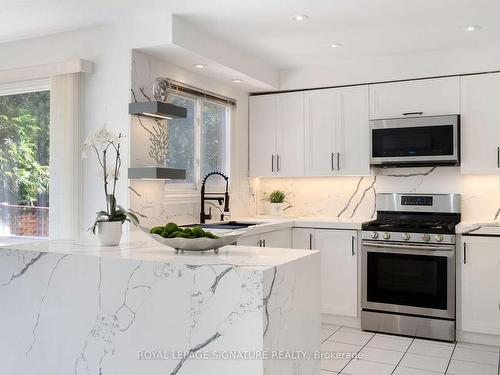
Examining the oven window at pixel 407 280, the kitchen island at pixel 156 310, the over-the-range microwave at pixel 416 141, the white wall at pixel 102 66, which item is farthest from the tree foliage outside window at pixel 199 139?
the kitchen island at pixel 156 310

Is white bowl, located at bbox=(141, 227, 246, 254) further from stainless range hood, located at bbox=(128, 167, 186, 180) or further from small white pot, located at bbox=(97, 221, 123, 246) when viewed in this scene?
stainless range hood, located at bbox=(128, 167, 186, 180)

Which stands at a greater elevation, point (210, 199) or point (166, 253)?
point (210, 199)

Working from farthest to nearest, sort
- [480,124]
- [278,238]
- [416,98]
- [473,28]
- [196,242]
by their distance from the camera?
[416,98] → [278,238] → [480,124] → [473,28] → [196,242]

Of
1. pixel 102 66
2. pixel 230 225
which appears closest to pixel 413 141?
pixel 230 225

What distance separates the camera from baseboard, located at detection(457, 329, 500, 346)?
13.0 feet

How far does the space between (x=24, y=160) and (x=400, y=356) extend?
3475mm

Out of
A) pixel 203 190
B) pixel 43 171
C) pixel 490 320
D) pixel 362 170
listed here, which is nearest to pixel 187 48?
pixel 203 190

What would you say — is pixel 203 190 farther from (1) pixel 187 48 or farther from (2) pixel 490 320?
(2) pixel 490 320

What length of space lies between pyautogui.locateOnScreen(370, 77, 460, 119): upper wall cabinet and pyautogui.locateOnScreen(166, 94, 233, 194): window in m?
1.44

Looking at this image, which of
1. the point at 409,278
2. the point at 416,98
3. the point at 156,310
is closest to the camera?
the point at 156,310

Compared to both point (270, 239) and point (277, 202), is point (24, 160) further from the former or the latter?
point (277, 202)

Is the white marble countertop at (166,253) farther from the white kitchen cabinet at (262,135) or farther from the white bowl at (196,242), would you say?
the white kitchen cabinet at (262,135)

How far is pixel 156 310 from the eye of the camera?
6.46 feet

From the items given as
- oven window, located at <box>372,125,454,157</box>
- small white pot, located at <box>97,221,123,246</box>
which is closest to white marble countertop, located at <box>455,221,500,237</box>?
oven window, located at <box>372,125,454,157</box>
